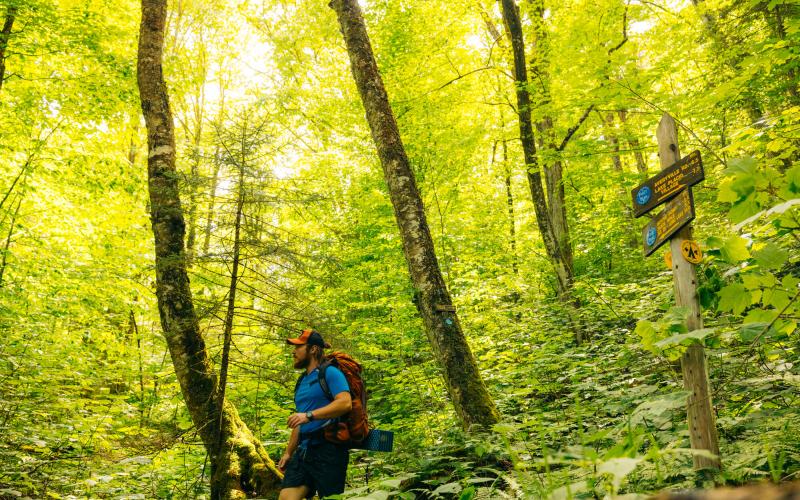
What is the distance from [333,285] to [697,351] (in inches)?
164

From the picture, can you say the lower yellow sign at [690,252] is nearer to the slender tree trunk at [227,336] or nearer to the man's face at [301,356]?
the man's face at [301,356]

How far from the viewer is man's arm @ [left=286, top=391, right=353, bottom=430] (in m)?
4.20

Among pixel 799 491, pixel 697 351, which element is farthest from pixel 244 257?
pixel 799 491

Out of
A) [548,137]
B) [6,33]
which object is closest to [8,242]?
[6,33]

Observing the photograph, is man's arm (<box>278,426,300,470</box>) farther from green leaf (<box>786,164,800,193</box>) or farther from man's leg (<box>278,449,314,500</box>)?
green leaf (<box>786,164,800,193</box>)

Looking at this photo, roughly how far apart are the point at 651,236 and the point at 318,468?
335 centimetres

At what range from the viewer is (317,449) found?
4363mm

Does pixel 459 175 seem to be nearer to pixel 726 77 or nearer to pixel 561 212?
pixel 561 212

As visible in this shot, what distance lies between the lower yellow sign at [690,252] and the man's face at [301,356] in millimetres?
3311

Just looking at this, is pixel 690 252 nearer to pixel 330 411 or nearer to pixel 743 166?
pixel 743 166

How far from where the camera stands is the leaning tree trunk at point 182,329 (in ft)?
18.9

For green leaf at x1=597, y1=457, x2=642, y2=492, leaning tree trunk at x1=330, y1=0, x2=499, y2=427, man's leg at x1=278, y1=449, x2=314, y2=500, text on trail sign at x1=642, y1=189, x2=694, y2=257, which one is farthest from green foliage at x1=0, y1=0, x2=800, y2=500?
man's leg at x1=278, y1=449, x2=314, y2=500

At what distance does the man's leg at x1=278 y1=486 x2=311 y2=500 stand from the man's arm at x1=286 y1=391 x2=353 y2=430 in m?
0.55

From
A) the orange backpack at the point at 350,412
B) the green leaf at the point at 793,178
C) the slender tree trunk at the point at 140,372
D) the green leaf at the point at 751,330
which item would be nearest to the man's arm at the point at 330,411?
the orange backpack at the point at 350,412
